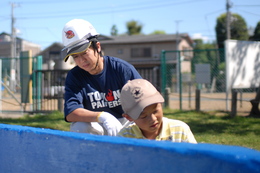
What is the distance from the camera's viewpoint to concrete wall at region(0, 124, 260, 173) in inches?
52.3

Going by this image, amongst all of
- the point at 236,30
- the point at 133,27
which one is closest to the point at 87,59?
the point at 236,30

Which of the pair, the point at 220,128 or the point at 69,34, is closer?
the point at 69,34

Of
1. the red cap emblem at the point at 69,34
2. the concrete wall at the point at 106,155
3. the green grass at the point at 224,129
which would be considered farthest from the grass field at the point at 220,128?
the concrete wall at the point at 106,155

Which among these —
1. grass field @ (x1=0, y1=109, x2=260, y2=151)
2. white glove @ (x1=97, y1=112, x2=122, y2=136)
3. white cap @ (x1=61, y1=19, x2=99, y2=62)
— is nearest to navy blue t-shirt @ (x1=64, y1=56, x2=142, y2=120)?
white cap @ (x1=61, y1=19, x2=99, y2=62)

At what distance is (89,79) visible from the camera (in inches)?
130

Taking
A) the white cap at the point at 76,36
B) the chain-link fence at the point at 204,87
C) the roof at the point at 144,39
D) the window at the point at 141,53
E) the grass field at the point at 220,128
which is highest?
the roof at the point at 144,39

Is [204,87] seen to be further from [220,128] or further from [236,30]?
[236,30]

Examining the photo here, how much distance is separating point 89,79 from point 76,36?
471 mm

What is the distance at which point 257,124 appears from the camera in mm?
8273

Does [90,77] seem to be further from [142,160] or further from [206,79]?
[206,79]

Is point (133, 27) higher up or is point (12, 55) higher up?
point (133, 27)

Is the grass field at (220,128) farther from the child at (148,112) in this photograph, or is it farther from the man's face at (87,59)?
the child at (148,112)

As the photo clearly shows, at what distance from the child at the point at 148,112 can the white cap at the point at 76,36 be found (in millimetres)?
990

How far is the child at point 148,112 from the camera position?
6.87 feet
